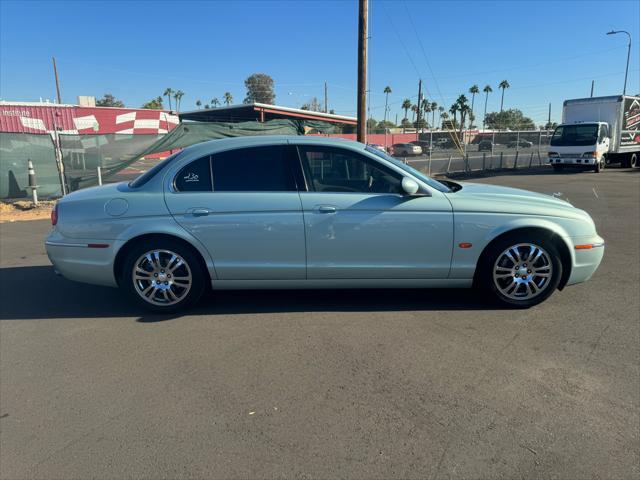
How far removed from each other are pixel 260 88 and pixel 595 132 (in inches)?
3927

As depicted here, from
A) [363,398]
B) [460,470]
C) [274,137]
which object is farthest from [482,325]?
[274,137]

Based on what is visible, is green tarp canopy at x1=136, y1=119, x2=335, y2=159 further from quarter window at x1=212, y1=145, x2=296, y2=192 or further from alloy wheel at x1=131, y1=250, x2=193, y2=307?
alloy wheel at x1=131, y1=250, x2=193, y2=307

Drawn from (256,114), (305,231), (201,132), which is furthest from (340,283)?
(256,114)

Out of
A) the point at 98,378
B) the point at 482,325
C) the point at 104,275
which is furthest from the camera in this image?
the point at 104,275

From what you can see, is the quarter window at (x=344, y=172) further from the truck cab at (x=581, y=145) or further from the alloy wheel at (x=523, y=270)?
the truck cab at (x=581, y=145)

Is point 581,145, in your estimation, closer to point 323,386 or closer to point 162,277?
point 162,277

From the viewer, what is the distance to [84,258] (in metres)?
4.34

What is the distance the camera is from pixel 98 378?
3.27 meters

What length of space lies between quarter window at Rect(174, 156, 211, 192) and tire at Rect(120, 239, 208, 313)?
53cm

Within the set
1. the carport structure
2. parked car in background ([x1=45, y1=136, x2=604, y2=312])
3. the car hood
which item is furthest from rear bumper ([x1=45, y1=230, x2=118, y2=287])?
the carport structure

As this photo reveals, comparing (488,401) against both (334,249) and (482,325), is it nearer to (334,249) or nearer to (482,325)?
(482,325)

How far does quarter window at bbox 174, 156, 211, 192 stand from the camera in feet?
14.1

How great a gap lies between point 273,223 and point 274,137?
874 millimetres

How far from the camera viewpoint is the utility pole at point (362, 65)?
13680 mm
